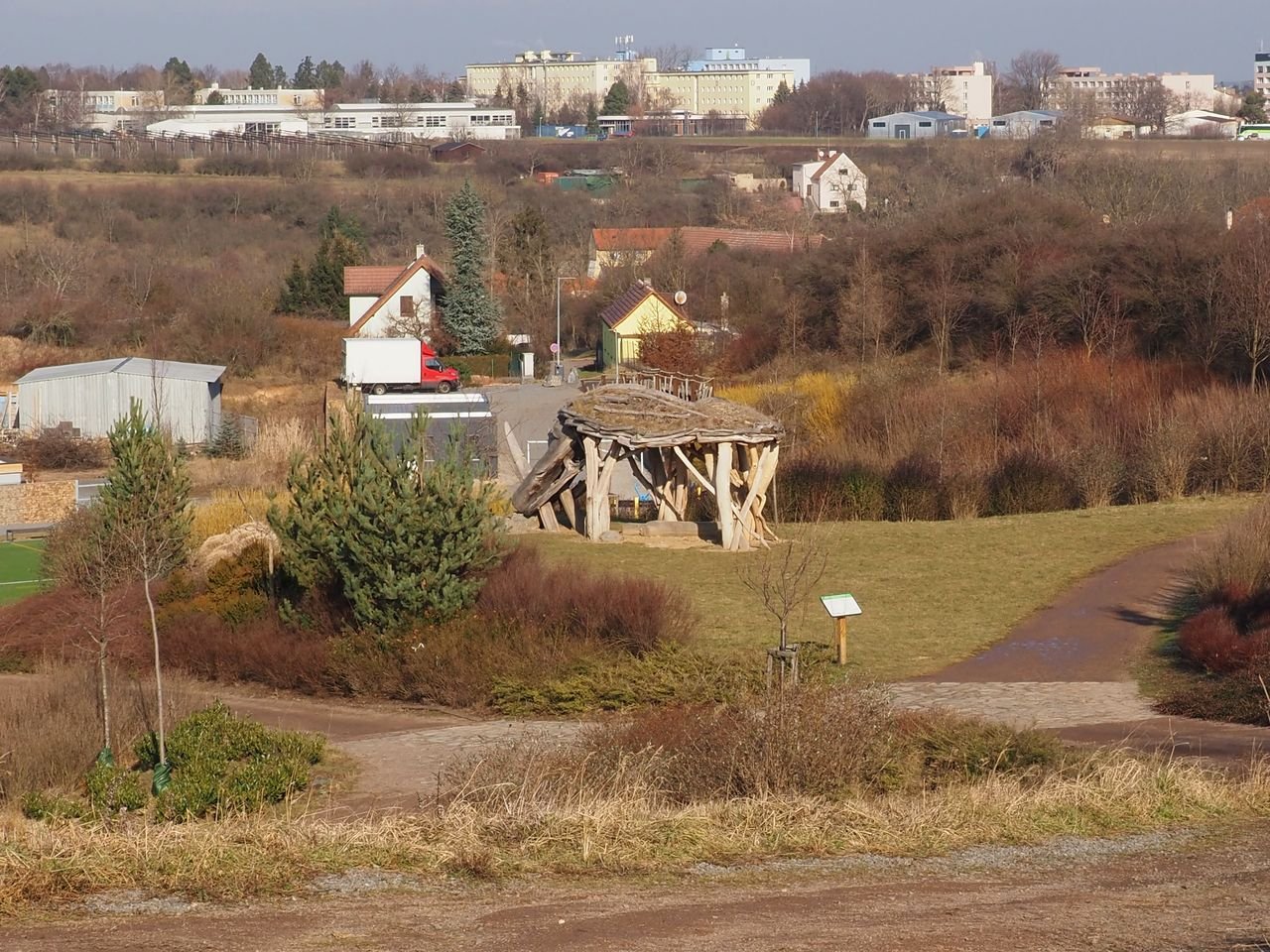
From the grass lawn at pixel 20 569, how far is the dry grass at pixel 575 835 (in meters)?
14.9

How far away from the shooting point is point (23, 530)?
32.6 meters

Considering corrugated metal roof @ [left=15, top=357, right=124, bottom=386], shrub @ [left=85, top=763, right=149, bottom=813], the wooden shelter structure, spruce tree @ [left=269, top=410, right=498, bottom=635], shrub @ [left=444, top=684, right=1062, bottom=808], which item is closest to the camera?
shrub @ [left=444, top=684, right=1062, bottom=808]

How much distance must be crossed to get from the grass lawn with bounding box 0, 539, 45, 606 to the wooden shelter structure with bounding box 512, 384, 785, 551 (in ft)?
24.9

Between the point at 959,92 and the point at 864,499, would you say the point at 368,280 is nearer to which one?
the point at 864,499

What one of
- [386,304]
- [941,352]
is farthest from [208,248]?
[941,352]

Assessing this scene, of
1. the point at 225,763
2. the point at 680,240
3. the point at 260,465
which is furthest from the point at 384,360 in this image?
the point at 225,763

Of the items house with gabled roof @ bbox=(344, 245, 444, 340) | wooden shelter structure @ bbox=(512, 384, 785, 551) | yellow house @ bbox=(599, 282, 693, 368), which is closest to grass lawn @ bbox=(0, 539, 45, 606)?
wooden shelter structure @ bbox=(512, 384, 785, 551)

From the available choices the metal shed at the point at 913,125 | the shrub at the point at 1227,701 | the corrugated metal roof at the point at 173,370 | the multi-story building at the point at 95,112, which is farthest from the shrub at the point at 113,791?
the metal shed at the point at 913,125

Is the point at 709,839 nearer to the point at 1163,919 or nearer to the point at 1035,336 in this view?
the point at 1163,919

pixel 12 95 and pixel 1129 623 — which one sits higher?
pixel 12 95

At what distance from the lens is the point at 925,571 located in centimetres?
2361

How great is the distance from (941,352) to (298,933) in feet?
131

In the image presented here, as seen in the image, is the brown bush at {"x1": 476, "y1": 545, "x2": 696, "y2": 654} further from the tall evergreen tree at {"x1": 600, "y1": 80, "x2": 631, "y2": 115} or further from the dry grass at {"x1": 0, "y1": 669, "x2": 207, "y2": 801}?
the tall evergreen tree at {"x1": 600, "y1": 80, "x2": 631, "y2": 115}

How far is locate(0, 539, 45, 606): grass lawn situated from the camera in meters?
24.9
